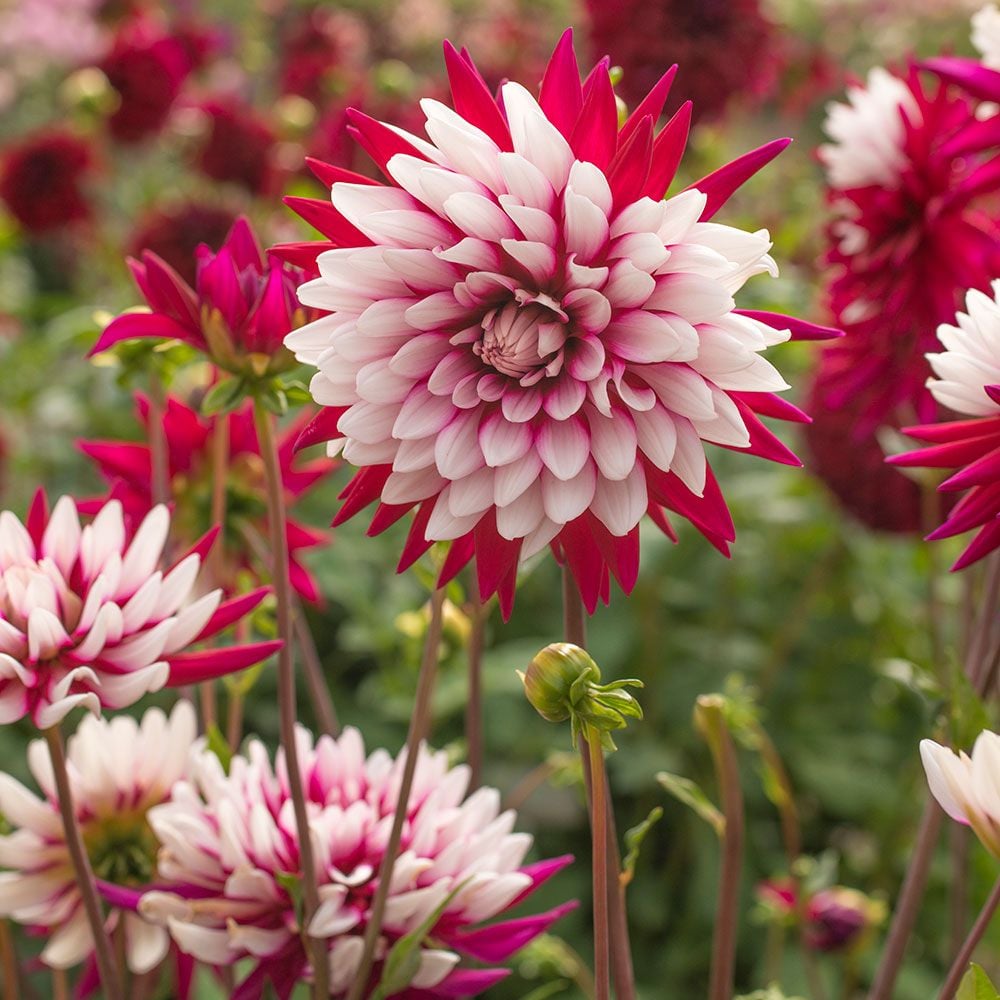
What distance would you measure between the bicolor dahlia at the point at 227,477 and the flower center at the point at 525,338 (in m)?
0.22

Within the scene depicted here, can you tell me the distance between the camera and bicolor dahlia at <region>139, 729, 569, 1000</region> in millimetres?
447

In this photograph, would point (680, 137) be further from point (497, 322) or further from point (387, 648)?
point (387, 648)

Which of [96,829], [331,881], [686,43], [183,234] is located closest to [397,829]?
[331,881]

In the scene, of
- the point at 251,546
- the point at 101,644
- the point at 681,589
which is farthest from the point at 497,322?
the point at 681,589

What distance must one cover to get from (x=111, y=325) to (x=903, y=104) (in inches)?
15.1

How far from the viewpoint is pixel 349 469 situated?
1330 millimetres

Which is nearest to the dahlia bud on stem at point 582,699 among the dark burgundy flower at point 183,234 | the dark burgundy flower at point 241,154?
the dark burgundy flower at point 183,234

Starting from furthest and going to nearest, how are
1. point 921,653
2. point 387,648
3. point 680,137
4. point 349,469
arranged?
1. point 349,469
2. point 921,653
3. point 387,648
4. point 680,137

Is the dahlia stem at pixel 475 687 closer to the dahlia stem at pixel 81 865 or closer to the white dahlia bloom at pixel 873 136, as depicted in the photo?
the dahlia stem at pixel 81 865

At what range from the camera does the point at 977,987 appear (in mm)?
363

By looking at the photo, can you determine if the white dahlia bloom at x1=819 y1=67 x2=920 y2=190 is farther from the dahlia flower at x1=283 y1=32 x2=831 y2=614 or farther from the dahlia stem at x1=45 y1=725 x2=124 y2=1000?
the dahlia stem at x1=45 y1=725 x2=124 y2=1000

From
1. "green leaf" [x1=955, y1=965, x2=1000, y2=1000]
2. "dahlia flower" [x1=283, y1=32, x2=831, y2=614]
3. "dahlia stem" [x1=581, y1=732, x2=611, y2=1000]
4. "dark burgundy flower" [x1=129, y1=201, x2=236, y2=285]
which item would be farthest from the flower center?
"dark burgundy flower" [x1=129, y1=201, x2=236, y2=285]

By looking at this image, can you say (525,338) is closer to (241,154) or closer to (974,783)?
(974,783)

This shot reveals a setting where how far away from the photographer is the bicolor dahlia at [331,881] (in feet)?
1.47
